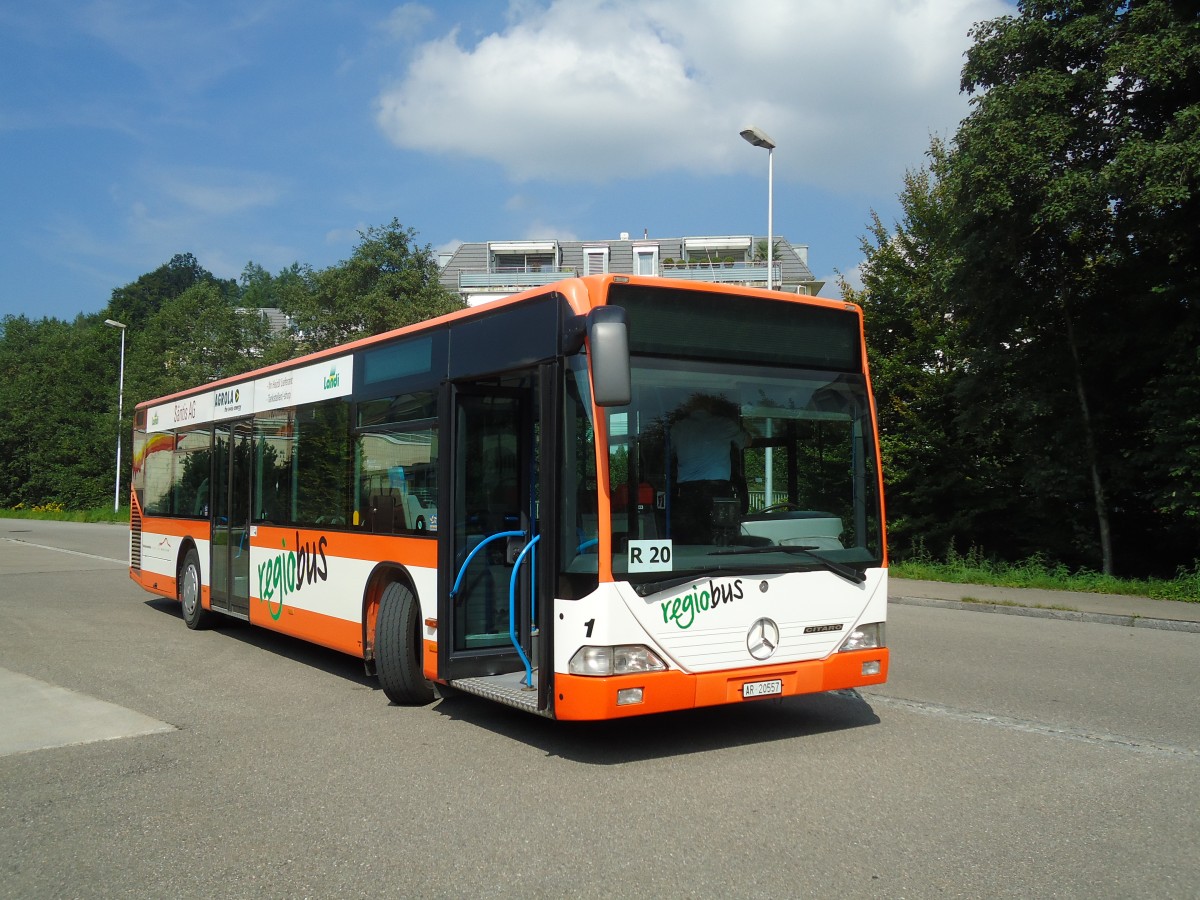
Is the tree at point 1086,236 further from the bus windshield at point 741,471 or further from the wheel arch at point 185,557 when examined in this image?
the wheel arch at point 185,557

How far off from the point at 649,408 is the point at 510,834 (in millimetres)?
2582

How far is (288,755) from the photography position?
263 inches

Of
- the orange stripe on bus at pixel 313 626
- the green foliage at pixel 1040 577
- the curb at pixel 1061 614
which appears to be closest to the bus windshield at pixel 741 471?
the orange stripe on bus at pixel 313 626

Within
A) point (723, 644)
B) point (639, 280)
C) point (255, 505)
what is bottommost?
point (723, 644)

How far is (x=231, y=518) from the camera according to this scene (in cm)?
1170

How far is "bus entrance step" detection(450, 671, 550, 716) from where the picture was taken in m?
6.56

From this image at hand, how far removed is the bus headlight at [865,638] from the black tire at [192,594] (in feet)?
27.7

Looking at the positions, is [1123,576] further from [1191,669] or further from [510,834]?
[510,834]

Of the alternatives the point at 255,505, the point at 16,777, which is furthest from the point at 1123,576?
the point at 16,777

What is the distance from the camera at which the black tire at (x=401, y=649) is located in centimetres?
805

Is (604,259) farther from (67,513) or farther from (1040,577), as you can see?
(1040,577)

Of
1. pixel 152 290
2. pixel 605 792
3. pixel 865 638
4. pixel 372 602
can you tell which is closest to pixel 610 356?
pixel 605 792

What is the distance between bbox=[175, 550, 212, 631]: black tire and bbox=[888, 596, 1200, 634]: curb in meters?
10.1

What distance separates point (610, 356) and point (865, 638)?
2.83 meters
